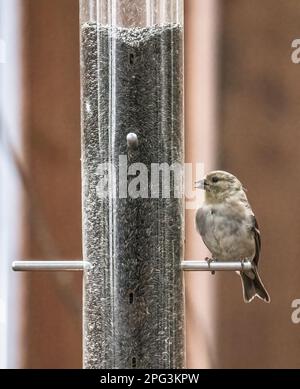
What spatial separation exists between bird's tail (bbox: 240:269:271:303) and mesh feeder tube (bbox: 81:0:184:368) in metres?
0.50

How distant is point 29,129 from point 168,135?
3.58 feet

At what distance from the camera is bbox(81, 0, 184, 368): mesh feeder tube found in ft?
11.8

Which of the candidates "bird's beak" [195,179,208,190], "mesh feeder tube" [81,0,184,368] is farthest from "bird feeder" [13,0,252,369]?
"bird's beak" [195,179,208,190]

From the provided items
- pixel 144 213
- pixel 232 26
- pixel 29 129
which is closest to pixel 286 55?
pixel 232 26

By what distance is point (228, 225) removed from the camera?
13.5 feet

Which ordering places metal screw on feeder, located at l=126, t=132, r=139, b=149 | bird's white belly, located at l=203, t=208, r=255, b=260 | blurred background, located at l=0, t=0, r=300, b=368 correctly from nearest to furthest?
metal screw on feeder, located at l=126, t=132, r=139, b=149, bird's white belly, located at l=203, t=208, r=255, b=260, blurred background, located at l=0, t=0, r=300, b=368

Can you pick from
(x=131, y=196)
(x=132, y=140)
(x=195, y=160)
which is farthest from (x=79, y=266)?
(x=195, y=160)

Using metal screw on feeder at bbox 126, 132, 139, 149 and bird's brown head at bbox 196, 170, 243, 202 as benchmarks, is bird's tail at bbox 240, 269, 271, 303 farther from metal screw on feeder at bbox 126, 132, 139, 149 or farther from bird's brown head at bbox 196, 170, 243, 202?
metal screw on feeder at bbox 126, 132, 139, 149

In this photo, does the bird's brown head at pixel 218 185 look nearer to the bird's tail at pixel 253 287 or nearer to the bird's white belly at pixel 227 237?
the bird's white belly at pixel 227 237

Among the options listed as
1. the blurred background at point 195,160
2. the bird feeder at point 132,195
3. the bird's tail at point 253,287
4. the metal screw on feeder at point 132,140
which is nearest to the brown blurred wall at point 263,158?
the blurred background at point 195,160

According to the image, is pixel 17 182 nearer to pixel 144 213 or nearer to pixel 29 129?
pixel 29 129

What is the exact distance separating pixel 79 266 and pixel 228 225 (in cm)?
68

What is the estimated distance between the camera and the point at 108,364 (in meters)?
3.60

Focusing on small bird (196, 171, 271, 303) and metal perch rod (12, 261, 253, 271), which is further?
small bird (196, 171, 271, 303)
